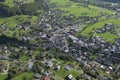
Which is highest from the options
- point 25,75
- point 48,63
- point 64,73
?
point 48,63

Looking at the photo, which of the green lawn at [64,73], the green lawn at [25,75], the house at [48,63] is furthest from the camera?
the house at [48,63]

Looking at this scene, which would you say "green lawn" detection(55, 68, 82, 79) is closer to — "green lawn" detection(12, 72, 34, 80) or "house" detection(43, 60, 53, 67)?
"house" detection(43, 60, 53, 67)

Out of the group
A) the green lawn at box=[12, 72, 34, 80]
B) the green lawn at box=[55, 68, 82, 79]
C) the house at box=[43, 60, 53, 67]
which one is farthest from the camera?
the house at box=[43, 60, 53, 67]

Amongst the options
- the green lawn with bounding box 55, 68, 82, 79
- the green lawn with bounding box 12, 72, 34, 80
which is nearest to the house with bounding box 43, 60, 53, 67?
the green lawn with bounding box 55, 68, 82, 79

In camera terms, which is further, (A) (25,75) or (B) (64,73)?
(B) (64,73)

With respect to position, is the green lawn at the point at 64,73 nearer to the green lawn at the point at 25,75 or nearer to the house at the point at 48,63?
the house at the point at 48,63

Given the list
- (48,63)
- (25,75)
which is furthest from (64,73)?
(25,75)

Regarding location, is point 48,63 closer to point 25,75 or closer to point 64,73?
point 64,73

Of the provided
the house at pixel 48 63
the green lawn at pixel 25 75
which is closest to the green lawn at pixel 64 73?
the house at pixel 48 63

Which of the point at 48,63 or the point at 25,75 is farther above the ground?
the point at 48,63

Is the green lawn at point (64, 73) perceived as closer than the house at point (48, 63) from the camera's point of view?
Yes

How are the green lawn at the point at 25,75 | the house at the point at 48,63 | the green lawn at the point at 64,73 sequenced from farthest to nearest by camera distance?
the house at the point at 48,63
the green lawn at the point at 64,73
the green lawn at the point at 25,75
